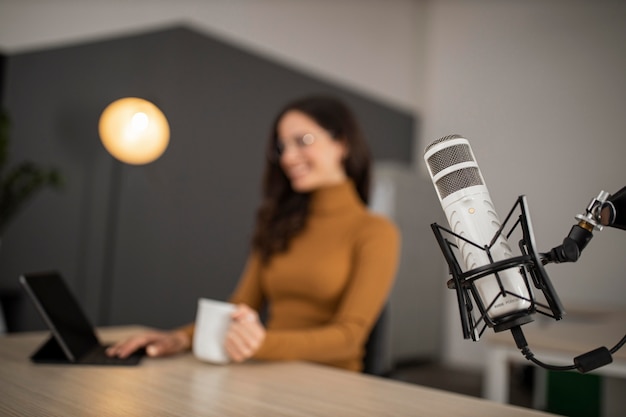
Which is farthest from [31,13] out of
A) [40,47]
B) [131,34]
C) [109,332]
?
[109,332]

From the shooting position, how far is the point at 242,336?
1053 mm


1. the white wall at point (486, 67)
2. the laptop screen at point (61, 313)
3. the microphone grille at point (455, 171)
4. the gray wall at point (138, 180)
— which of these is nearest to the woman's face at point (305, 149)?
the white wall at point (486, 67)

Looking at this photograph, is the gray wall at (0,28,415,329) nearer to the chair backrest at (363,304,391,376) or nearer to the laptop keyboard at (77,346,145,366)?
the chair backrest at (363,304,391,376)

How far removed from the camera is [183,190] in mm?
3369

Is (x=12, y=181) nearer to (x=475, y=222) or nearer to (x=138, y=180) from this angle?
(x=138, y=180)

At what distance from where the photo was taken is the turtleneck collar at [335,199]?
1642 millimetres

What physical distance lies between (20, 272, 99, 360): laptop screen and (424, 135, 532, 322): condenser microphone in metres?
0.75

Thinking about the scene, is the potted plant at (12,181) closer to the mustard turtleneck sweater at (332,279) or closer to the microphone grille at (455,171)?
the mustard turtleneck sweater at (332,279)

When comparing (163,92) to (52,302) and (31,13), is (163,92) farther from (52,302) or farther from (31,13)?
(52,302)

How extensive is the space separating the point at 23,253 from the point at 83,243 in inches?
19.3

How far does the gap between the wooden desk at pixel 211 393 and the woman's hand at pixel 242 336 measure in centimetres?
3

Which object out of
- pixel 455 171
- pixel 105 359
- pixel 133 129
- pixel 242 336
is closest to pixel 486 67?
pixel 455 171

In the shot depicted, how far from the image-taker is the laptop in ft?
3.37

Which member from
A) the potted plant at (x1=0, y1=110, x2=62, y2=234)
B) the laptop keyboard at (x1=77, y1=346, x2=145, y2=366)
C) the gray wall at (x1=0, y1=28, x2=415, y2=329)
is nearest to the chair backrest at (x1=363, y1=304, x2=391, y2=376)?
the laptop keyboard at (x1=77, y1=346, x2=145, y2=366)
